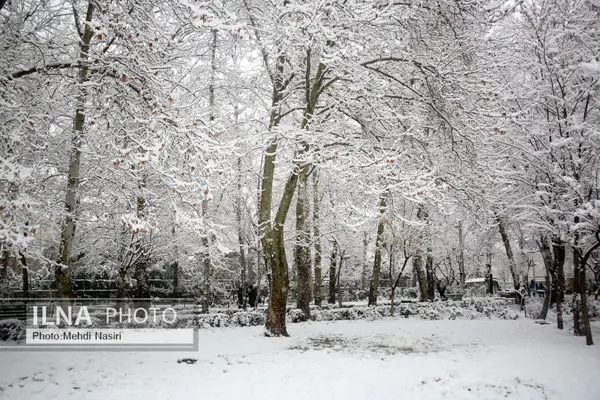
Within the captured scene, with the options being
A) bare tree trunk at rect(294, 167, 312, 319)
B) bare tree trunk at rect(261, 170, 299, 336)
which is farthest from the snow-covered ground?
bare tree trunk at rect(294, 167, 312, 319)

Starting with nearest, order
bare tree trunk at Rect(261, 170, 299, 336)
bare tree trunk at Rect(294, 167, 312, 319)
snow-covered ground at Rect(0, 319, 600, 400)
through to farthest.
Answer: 1. snow-covered ground at Rect(0, 319, 600, 400)
2. bare tree trunk at Rect(261, 170, 299, 336)
3. bare tree trunk at Rect(294, 167, 312, 319)

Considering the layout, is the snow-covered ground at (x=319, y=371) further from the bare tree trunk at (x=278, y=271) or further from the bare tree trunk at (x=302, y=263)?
the bare tree trunk at (x=302, y=263)

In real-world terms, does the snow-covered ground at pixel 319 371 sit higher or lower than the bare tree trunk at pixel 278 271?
lower

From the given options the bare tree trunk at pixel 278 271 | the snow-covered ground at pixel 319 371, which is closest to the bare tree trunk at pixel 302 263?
the bare tree trunk at pixel 278 271

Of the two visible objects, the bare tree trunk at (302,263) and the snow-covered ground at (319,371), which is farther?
the bare tree trunk at (302,263)

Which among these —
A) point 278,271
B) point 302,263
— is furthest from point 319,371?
point 302,263

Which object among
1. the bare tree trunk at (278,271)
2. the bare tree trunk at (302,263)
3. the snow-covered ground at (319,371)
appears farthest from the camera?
the bare tree trunk at (302,263)

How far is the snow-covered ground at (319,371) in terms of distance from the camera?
5684 mm

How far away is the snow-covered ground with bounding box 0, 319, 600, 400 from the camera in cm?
568

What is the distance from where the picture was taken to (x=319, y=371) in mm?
6812

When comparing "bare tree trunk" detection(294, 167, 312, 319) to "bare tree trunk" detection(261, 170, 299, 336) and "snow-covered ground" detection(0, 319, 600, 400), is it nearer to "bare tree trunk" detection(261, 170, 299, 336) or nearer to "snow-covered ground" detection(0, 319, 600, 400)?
"bare tree trunk" detection(261, 170, 299, 336)

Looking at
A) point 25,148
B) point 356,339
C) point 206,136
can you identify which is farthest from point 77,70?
point 356,339

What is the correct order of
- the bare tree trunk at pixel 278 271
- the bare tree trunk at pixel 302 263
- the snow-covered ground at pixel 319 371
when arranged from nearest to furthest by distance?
the snow-covered ground at pixel 319 371 → the bare tree trunk at pixel 278 271 → the bare tree trunk at pixel 302 263

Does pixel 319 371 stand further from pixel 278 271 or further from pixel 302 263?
pixel 302 263
